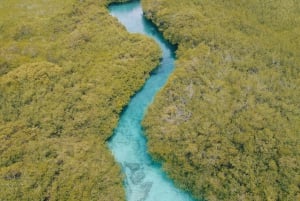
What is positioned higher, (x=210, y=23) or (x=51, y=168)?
(x=210, y=23)

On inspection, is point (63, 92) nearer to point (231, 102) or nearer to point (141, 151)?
point (141, 151)

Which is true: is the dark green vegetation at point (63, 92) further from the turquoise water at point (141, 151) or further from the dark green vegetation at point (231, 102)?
the dark green vegetation at point (231, 102)

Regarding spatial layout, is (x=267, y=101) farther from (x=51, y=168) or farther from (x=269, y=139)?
(x=51, y=168)

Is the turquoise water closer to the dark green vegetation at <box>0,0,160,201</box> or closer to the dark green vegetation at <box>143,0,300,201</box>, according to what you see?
the dark green vegetation at <box>0,0,160,201</box>

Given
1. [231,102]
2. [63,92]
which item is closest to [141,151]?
[231,102]

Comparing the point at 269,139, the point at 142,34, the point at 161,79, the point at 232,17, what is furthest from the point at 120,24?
the point at 269,139

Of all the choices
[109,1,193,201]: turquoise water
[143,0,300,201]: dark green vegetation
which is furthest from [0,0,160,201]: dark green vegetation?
[143,0,300,201]: dark green vegetation
